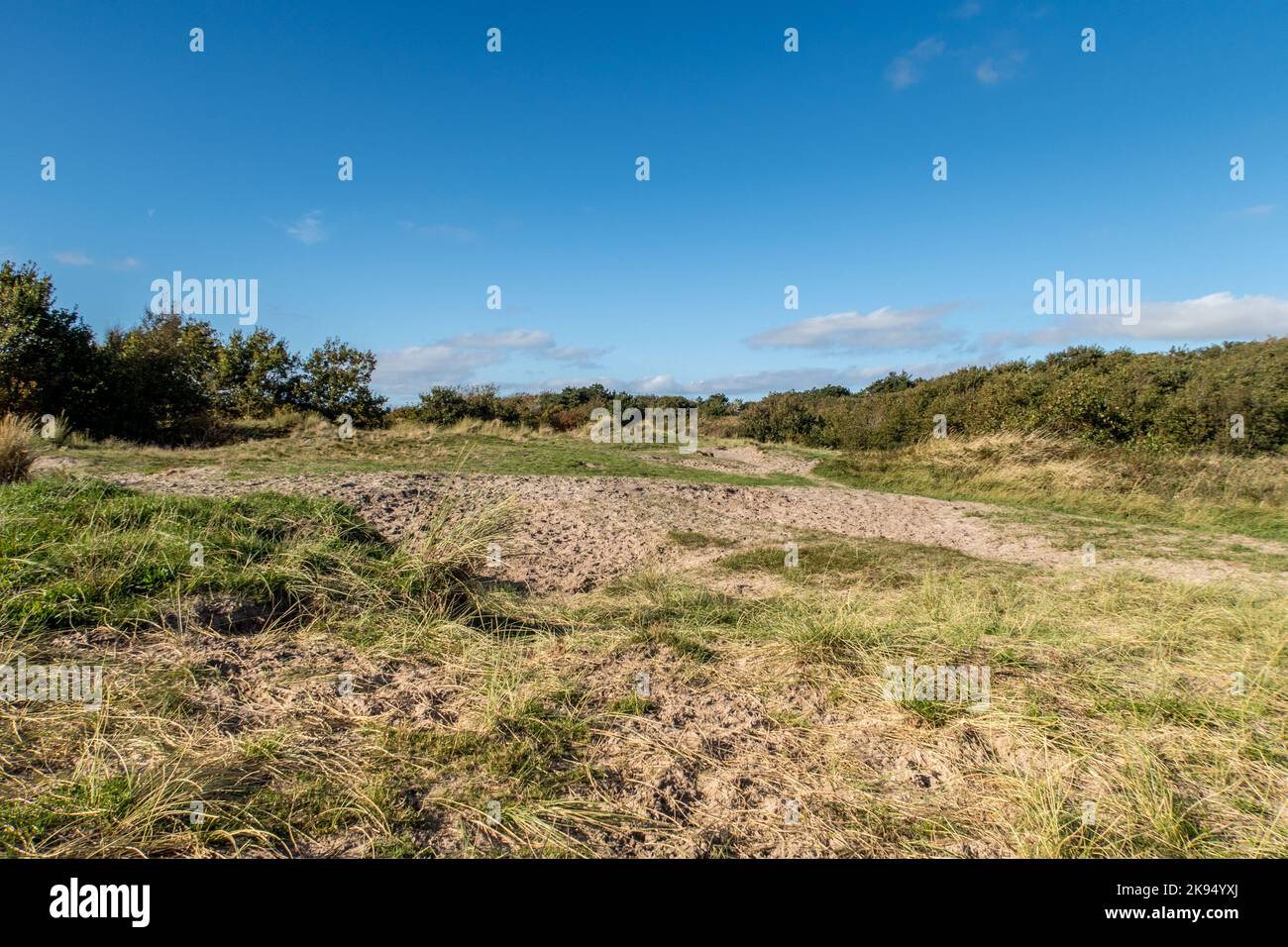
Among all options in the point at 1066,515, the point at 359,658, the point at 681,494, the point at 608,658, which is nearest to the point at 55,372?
the point at 681,494

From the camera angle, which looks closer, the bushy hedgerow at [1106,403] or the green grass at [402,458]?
the green grass at [402,458]

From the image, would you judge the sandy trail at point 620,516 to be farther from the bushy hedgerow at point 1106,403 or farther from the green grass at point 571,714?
the bushy hedgerow at point 1106,403

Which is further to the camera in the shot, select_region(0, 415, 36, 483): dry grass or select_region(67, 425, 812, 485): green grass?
select_region(67, 425, 812, 485): green grass

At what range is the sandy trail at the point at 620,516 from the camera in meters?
7.44

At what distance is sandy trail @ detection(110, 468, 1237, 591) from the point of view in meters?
7.44

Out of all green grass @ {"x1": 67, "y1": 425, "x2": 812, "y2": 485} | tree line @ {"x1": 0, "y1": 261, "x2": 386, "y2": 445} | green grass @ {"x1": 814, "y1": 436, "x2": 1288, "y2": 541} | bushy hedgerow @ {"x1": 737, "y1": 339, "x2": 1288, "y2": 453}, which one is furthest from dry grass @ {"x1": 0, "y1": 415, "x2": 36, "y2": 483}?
bushy hedgerow @ {"x1": 737, "y1": 339, "x2": 1288, "y2": 453}

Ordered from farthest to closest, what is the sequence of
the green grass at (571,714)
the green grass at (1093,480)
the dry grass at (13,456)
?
1. the green grass at (1093,480)
2. the dry grass at (13,456)
3. the green grass at (571,714)

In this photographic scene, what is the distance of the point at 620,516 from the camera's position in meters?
9.13

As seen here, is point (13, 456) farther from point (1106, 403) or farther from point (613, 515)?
point (1106, 403)

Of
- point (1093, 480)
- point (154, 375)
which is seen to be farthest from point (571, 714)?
point (154, 375)

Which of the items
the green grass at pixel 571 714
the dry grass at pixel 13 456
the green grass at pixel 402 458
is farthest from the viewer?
the green grass at pixel 402 458

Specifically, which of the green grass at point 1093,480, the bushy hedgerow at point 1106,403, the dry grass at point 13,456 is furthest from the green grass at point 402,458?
the bushy hedgerow at point 1106,403

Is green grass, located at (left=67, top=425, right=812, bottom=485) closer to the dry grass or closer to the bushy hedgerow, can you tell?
the dry grass

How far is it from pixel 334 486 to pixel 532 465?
490cm
